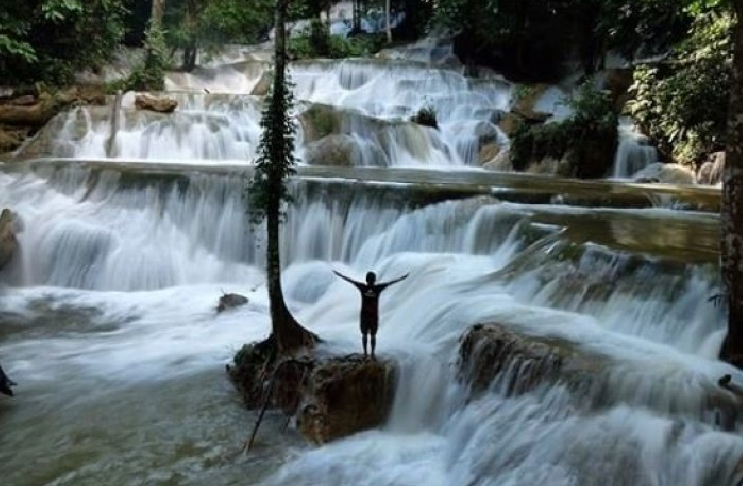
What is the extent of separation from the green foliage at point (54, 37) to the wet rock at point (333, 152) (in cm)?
662

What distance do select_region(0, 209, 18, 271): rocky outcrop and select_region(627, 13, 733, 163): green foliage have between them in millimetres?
11958

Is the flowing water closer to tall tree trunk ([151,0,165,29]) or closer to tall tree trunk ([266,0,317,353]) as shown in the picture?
tall tree trunk ([266,0,317,353])

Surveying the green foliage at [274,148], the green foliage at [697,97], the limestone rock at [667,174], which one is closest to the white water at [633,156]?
the limestone rock at [667,174]

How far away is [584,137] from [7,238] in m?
10.9

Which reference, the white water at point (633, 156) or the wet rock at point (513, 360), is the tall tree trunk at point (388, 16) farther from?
the wet rock at point (513, 360)

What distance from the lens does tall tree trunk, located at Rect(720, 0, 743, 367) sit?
5805mm

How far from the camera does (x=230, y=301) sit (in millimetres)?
11016

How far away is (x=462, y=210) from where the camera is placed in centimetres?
1113

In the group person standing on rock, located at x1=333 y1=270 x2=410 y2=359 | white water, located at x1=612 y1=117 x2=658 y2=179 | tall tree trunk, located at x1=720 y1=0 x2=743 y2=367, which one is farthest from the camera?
white water, located at x1=612 y1=117 x2=658 y2=179

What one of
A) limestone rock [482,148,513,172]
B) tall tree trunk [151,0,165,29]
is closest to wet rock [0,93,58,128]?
tall tree trunk [151,0,165,29]

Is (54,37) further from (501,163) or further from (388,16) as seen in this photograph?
(388,16)

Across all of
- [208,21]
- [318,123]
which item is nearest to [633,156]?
[318,123]

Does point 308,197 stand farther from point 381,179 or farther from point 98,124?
point 98,124

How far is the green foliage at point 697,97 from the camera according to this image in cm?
1408
